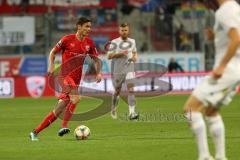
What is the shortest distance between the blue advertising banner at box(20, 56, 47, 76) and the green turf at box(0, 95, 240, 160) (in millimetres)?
9950

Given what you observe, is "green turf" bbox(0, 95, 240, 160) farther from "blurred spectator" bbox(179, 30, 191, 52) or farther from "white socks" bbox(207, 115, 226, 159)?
"blurred spectator" bbox(179, 30, 191, 52)

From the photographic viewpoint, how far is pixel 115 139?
14.5 metres

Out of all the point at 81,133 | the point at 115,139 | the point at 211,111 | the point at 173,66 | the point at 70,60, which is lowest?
the point at 173,66

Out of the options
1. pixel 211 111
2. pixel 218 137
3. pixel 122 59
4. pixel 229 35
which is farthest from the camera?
pixel 122 59

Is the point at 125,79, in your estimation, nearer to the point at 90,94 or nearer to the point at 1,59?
the point at 90,94

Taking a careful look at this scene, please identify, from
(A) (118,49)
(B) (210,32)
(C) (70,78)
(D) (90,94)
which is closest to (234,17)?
(B) (210,32)

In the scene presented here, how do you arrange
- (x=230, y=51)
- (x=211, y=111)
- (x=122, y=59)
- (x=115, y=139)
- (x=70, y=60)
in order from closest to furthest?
(x=230, y=51), (x=211, y=111), (x=115, y=139), (x=70, y=60), (x=122, y=59)

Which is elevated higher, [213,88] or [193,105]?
[213,88]

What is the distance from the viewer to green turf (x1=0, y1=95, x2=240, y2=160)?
12.0 metres

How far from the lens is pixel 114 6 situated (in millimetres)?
34000

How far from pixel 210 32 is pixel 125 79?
10209 mm

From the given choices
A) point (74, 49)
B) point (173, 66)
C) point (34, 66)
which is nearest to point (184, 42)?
point (173, 66)

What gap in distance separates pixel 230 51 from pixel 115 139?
556 centimetres

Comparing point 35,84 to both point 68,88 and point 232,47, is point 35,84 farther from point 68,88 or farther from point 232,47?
point 232,47
